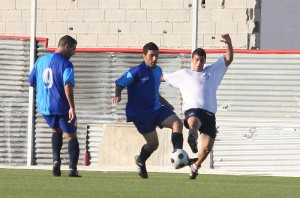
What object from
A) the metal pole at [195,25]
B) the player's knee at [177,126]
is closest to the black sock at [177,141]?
the player's knee at [177,126]

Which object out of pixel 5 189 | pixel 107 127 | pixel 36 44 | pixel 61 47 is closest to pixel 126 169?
pixel 107 127

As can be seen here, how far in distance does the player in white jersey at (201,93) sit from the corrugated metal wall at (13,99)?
7.03m

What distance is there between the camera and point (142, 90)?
62.3 ft

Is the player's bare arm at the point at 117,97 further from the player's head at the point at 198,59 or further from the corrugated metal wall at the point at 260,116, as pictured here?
the corrugated metal wall at the point at 260,116

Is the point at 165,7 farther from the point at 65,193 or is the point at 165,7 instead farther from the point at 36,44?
the point at 65,193

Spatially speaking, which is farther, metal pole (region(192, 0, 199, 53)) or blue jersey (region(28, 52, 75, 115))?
metal pole (region(192, 0, 199, 53))

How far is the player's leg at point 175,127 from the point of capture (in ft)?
60.1

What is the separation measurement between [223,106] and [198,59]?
602 cm

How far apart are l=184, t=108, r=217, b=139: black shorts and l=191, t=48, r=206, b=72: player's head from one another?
0.62 metres

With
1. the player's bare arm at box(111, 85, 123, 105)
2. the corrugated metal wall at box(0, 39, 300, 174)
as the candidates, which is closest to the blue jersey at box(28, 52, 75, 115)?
the player's bare arm at box(111, 85, 123, 105)

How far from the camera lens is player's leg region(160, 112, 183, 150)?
60.1 feet

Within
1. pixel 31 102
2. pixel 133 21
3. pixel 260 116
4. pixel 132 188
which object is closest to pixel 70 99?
pixel 132 188

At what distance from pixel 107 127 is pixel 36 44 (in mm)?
2033

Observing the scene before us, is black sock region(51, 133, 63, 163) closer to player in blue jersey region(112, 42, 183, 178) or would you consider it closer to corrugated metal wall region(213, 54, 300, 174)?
player in blue jersey region(112, 42, 183, 178)
